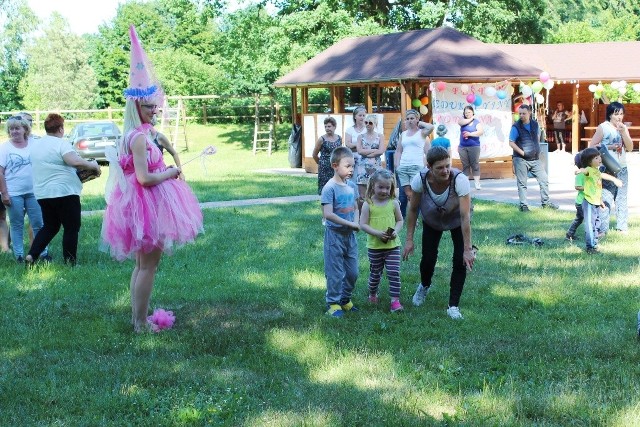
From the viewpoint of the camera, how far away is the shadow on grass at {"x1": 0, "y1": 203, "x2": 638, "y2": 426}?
509 cm

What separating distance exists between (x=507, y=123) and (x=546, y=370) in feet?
52.4

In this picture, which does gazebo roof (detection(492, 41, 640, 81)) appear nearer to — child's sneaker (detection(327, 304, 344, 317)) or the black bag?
the black bag

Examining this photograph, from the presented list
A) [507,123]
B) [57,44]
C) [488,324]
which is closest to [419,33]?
[507,123]

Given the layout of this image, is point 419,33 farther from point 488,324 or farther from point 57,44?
point 57,44

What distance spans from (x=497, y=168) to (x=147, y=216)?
15.5 meters

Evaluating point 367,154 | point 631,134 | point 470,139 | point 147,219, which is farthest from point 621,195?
point 631,134

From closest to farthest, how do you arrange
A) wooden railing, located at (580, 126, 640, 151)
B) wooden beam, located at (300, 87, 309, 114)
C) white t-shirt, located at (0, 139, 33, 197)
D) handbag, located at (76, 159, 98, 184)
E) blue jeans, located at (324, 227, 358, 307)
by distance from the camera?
blue jeans, located at (324, 227, 358, 307)
handbag, located at (76, 159, 98, 184)
white t-shirt, located at (0, 139, 33, 197)
wooden beam, located at (300, 87, 309, 114)
wooden railing, located at (580, 126, 640, 151)

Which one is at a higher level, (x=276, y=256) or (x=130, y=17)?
(x=130, y=17)

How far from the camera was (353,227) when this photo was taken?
7.39 meters

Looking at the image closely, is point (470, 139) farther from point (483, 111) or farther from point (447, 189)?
point (447, 189)

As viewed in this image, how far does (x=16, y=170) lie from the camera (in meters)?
10.4

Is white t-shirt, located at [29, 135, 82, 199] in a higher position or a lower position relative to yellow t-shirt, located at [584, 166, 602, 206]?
higher

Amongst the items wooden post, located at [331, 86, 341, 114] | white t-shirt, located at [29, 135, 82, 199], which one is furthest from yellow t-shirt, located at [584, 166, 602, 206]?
wooden post, located at [331, 86, 341, 114]

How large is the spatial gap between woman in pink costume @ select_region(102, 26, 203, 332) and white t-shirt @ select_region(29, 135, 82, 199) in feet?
10.2
